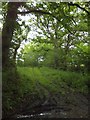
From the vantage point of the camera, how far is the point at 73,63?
27.7ft

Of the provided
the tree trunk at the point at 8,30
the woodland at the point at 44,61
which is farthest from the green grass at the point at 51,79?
the tree trunk at the point at 8,30

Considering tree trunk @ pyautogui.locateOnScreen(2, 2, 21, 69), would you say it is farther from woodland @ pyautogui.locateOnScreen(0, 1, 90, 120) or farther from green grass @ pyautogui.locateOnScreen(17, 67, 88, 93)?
green grass @ pyautogui.locateOnScreen(17, 67, 88, 93)

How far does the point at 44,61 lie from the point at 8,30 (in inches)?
95.0

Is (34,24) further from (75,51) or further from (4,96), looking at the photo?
(4,96)

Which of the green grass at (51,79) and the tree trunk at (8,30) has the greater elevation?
the tree trunk at (8,30)

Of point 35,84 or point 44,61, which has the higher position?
point 44,61

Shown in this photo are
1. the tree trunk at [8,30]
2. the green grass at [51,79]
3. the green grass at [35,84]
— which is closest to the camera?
the green grass at [35,84]

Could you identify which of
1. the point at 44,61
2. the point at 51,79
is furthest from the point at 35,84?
the point at 44,61

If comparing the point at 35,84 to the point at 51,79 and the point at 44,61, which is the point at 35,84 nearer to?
the point at 51,79

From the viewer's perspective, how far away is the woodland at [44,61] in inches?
217

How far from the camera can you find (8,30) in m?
6.11

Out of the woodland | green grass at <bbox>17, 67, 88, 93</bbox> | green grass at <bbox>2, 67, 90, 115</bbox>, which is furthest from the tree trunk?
green grass at <bbox>17, 67, 88, 93</bbox>

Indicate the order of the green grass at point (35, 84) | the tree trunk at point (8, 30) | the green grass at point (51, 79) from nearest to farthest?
the green grass at point (35, 84)
the tree trunk at point (8, 30)
the green grass at point (51, 79)

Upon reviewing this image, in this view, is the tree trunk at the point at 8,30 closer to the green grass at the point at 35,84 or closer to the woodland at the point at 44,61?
the woodland at the point at 44,61
